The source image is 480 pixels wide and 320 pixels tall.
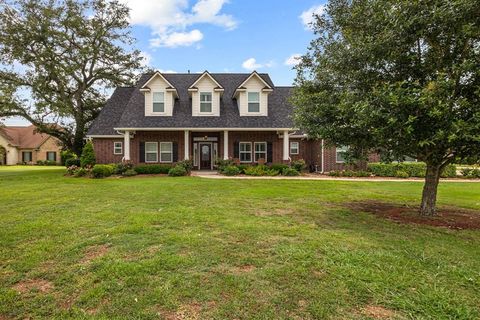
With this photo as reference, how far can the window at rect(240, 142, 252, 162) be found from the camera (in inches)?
874

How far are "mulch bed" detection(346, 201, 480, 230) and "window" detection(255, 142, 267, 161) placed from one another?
12.6 meters

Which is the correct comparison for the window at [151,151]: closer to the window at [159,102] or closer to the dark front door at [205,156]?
the window at [159,102]

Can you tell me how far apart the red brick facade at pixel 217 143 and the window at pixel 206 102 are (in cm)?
196

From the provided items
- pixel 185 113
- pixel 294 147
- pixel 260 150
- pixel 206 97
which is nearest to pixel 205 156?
pixel 185 113

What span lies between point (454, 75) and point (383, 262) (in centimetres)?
443

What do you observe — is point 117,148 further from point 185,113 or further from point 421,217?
point 421,217

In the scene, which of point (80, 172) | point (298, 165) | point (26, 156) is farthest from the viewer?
point (26, 156)

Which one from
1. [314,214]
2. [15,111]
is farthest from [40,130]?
[314,214]

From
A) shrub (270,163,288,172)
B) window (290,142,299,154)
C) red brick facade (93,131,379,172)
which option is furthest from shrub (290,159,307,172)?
window (290,142,299,154)

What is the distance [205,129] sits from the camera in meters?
20.4

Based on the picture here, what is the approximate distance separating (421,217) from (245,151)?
50.2 feet

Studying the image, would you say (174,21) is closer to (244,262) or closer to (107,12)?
(107,12)

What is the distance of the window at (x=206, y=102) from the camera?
2144 centimetres

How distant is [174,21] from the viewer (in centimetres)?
1858
